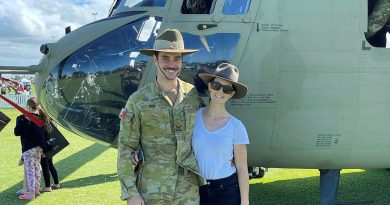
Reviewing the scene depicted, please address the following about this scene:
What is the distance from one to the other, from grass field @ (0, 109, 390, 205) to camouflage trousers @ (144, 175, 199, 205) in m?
4.12

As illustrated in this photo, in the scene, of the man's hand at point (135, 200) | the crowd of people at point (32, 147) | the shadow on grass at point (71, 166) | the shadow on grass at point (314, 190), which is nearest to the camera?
the man's hand at point (135, 200)

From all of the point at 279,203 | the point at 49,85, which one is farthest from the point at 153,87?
the point at 279,203

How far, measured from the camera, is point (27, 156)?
7.95 meters

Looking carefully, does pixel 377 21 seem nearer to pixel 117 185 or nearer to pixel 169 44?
pixel 169 44

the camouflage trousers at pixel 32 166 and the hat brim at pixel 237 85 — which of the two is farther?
the camouflage trousers at pixel 32 166

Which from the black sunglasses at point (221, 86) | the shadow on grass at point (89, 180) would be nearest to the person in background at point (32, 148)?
the shadow on grass at point (89, 180)

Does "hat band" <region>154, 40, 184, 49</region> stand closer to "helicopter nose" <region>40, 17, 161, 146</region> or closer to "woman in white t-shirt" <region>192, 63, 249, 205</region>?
"woman in white t-shirt" <region>192, 63, 249, 205</region>

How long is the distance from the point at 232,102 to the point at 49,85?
5.94 feet

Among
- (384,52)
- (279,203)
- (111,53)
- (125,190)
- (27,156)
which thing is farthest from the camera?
(27,156)

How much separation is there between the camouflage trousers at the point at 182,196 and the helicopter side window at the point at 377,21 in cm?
274

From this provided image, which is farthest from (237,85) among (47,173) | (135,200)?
(47,173)

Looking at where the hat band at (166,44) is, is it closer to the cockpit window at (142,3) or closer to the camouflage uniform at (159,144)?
the camouflage uniform at (159,144)

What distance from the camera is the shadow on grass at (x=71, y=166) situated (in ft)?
26.5

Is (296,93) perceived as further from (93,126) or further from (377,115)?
(93,126)
